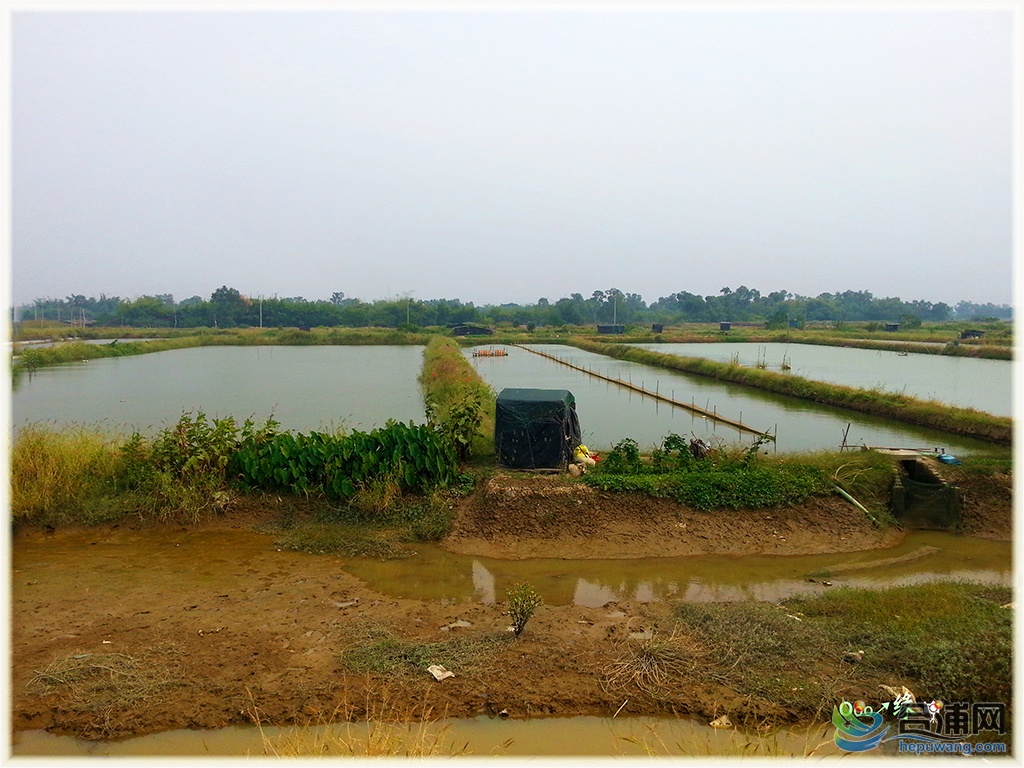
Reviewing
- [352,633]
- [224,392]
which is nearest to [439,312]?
[224,392]

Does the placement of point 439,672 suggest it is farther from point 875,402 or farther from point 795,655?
point 875,402

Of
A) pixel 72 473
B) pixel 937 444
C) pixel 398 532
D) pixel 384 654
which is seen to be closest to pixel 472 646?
pixel 384 654

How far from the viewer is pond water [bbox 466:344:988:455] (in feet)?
38.7

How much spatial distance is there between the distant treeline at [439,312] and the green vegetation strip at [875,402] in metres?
35.6

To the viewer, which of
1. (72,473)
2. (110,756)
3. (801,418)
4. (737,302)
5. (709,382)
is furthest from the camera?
(737,302)

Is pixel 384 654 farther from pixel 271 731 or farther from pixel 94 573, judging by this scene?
pixel 94 573

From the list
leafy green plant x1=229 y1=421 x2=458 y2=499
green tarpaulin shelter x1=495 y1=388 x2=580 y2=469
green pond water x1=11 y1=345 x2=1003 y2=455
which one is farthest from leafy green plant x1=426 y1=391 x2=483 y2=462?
green pond water x1=11 y1=345 x2=1003 y2=455

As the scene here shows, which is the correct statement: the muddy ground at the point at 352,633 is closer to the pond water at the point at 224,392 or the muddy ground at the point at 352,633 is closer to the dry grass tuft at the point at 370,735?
the dry grass tuft at the point at 370,735

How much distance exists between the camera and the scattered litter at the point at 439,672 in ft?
14.1

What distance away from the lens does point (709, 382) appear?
21.5m

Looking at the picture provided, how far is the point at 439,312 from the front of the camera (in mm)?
69812

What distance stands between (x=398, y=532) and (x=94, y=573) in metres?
2.96
